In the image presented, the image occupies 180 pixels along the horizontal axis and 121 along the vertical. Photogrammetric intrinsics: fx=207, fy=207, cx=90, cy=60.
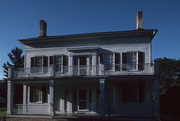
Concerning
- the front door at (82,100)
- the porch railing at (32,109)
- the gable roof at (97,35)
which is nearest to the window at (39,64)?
the gable roof at (97,35)

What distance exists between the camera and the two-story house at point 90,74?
18.2m

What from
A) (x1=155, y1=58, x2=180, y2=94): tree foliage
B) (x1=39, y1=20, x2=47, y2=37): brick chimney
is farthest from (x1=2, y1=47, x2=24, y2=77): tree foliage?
(x1=155, y1=58, x2=180, y2=94): tree foliage

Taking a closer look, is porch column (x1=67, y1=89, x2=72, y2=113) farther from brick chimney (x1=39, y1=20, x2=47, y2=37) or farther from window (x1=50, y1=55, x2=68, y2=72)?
brick chimney (x1=39, y1=20, x2=47, y2=37)

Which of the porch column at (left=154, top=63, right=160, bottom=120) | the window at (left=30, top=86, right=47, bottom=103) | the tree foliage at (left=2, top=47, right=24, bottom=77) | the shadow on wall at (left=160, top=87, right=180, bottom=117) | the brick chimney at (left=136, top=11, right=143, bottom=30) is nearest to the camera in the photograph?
the porch column at (left=154, top=63, right=160, bottom=120)

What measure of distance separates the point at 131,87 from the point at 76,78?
206 inches

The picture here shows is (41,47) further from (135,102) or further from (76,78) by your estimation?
(135,102)

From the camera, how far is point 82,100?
20.4m

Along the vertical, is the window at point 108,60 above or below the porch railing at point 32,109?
above

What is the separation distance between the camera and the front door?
20250 mm

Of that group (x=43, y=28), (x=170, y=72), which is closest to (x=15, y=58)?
(x=43, y=28)

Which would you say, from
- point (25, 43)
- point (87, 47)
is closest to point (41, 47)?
point (25, 43)

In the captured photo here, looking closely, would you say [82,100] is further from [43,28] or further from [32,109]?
[43,28]

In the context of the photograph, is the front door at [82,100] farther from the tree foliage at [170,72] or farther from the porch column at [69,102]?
the tree foliage at [170,72]

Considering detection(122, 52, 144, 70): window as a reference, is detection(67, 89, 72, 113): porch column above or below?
below
